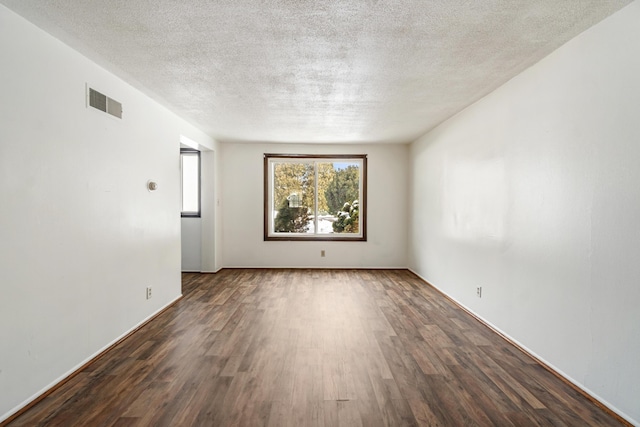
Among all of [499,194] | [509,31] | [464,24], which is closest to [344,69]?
[464,24]

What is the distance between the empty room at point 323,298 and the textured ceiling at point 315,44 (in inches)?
0.8

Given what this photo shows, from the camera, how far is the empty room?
6.45 feet

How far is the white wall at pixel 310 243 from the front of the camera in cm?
638

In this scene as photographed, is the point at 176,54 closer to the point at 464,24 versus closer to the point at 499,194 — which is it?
the point at 464,24

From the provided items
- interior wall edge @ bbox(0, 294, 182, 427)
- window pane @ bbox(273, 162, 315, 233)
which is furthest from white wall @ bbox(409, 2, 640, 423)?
interior wall edge @ bbox(0, 294, 182, 427)

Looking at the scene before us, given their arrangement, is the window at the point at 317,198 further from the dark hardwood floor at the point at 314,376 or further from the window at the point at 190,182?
the dark hardwood floor at the point at 314,376

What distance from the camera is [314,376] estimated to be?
2.40 metres

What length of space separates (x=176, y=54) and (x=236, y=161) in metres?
3.85

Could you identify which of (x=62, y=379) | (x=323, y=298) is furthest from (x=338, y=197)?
(x=62, y=379)

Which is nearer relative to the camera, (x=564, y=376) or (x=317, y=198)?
(x=564, y=376)

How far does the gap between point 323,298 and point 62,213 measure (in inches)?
118

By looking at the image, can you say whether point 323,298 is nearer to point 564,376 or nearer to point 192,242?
point 564,376

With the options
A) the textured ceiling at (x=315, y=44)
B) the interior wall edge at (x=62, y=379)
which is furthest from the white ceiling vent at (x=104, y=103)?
the interior wall edge at (x=62, y=379)

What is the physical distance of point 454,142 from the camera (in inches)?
172
